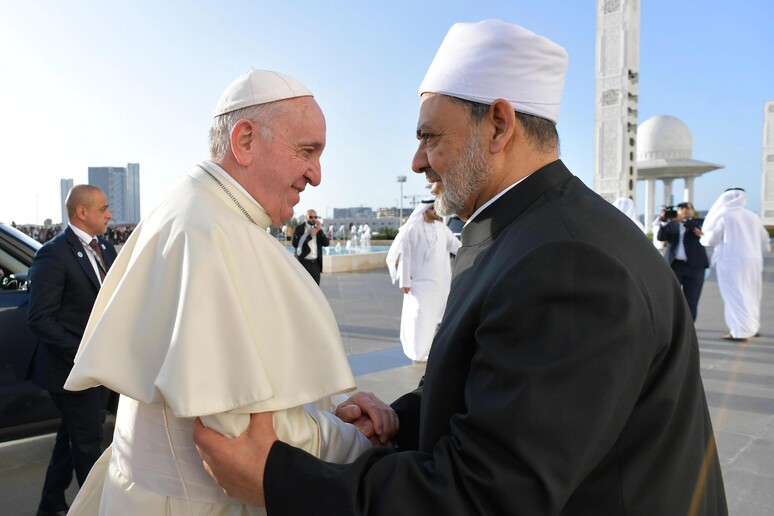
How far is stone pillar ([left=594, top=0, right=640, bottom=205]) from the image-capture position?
3516 centimetres

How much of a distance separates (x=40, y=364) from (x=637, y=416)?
3.70 metres

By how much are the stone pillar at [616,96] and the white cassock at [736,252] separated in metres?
27.4

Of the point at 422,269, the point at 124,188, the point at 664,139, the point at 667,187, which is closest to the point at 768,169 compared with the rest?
the point at 664,139

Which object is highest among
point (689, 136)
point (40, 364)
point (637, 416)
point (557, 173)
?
point (689, 136)

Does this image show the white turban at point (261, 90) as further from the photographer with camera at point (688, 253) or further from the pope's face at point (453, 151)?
the photographer with camera at point (688, 253)

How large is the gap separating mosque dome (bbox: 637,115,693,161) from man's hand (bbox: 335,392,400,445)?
177 ft

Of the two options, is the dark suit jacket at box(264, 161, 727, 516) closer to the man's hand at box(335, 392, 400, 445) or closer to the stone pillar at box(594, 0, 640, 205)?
the man's hand at box(335, 392, 400, 445)

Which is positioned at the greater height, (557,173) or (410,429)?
(557,173)

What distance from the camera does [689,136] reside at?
49844 mm

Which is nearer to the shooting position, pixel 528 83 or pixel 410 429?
pixel 528 83

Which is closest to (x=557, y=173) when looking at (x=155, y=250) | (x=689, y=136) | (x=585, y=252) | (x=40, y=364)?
(x=585, y=252)

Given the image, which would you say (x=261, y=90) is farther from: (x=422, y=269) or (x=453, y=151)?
(x=422, y=269)

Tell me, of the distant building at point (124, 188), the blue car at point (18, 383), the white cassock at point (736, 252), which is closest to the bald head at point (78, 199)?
the blue car at point (18, 383)

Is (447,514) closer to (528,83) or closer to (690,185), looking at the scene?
(528,83)
